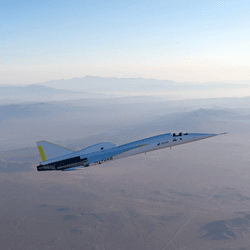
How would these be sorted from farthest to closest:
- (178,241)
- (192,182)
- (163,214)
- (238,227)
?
(192,182), (163,214), (238,227), (178,241)

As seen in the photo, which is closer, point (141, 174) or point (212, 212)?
point (212, 212)

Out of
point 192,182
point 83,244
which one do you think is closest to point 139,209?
point 83,244

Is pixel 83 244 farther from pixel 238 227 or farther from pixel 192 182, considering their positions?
pixel 192 182

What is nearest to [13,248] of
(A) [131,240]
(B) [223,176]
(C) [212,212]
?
(A) [131,240]

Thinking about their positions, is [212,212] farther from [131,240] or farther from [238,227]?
[131,240]

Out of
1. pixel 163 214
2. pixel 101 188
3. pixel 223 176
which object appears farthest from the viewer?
pixel 223 176

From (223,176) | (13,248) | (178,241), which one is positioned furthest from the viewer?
(223,176)
